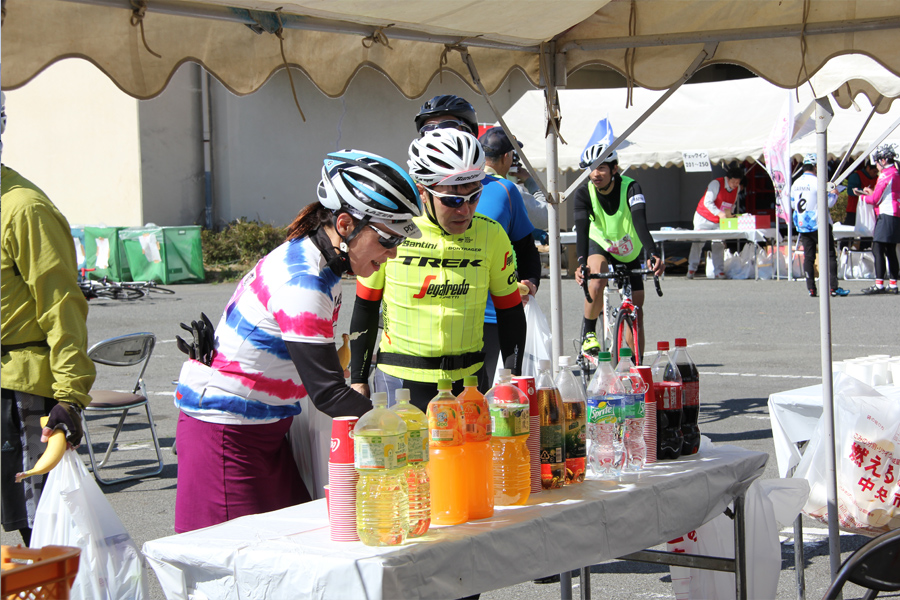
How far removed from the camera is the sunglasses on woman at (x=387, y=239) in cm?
297

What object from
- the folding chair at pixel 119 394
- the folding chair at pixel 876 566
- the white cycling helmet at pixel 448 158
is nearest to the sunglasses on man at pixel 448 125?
the white cycling helmet at pixel 448 158

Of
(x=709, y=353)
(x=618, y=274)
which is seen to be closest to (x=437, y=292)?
(x=618, y=274)

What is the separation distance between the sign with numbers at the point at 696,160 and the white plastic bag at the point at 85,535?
1641cm

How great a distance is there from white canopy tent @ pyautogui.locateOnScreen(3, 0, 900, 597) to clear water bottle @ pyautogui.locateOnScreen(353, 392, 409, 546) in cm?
172

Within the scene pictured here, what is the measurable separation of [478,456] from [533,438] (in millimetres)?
344

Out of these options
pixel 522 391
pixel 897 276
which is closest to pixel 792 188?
pixel 897 276

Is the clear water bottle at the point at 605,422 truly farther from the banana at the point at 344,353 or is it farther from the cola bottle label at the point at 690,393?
the banana at the point at 344,353

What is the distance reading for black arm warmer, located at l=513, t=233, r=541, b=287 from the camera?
541 cm

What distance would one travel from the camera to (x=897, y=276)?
1612 cm

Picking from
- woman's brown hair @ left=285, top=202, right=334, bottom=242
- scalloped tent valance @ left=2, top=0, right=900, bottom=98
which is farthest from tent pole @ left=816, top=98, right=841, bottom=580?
woman's brown hair @ left=285, top=202, right=334, bottom=242

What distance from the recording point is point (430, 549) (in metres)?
2.48

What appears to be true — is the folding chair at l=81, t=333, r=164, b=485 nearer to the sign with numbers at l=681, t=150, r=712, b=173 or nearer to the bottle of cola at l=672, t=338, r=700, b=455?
the bottle of cola at l=672, t=338, r=700, b=455

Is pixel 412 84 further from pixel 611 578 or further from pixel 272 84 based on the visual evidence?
pixel 272 84

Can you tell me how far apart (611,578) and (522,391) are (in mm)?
2124
